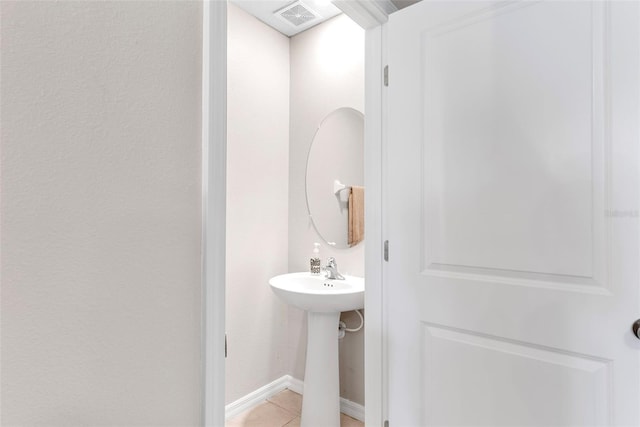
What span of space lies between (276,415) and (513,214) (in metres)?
1.74

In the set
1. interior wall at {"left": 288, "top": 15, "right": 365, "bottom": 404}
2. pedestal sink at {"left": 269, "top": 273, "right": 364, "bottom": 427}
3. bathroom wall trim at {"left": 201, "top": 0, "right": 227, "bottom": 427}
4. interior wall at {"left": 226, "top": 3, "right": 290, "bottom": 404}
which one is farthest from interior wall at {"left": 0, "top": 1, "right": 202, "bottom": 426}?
interior wall at {"left": 288, "top": 15, "right": 365, "bottom": 404}

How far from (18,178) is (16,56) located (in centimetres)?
19

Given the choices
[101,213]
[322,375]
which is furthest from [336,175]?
[101,213]

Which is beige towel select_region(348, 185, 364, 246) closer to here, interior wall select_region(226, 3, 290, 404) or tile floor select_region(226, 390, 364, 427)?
interior wall select_region(226, 3, 290, 404)

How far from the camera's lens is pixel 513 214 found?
1138 millimetres

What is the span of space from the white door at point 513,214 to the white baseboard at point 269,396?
0.69m

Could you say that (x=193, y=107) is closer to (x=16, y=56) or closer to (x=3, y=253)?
(x=16, y=56)

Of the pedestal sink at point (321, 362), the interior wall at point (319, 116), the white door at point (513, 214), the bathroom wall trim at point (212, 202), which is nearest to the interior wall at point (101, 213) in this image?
the bathroom wall trim at point (212, 202)

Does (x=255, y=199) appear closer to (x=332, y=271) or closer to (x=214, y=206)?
(x=332, y=271)

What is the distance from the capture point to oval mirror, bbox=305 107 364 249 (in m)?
2.05

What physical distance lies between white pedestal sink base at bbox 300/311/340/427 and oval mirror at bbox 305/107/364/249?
0.48 meters

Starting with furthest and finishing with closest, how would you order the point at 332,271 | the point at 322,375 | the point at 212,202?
the point at 332,271
the point at 322,375
the point at 212,202

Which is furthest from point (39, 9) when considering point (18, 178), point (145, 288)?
point (145, 288)

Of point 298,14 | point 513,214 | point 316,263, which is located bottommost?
point 316,263
